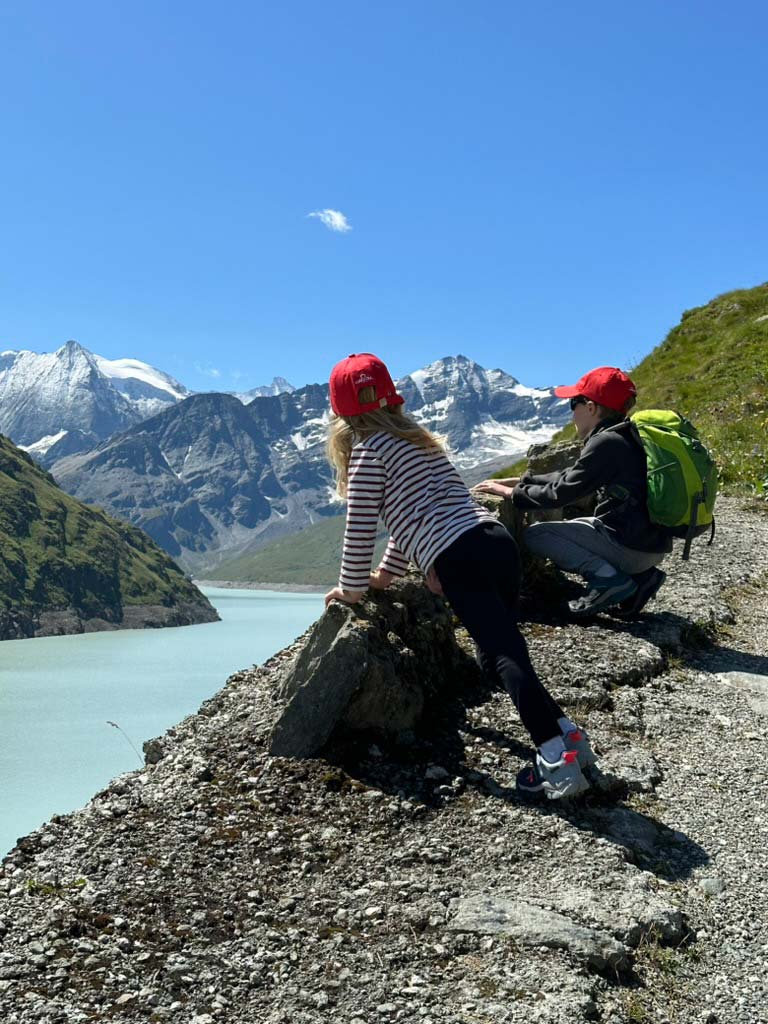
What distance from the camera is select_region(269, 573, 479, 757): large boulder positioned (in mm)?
6824

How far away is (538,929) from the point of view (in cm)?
471

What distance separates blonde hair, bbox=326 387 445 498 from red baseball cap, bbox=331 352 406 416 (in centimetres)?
4

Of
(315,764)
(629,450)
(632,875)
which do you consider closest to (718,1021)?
(632,875)

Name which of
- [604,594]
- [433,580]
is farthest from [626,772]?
[604,594]

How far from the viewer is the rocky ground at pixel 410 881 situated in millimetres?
4293

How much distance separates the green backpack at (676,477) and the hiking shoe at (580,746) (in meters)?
3.54

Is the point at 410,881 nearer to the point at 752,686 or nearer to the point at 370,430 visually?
the point at 370,430

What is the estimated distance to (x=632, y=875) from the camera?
208 inches

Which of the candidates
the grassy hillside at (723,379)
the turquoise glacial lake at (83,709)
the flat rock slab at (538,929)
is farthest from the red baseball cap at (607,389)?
the turquoise glacial lake at (83,709)

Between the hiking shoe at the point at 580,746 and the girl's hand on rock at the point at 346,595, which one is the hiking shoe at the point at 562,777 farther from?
the girl's hand on rock at the point at 346,595

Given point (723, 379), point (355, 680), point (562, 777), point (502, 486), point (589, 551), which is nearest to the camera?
point (562, 777)

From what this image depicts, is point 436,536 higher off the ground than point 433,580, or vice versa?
point 436,536

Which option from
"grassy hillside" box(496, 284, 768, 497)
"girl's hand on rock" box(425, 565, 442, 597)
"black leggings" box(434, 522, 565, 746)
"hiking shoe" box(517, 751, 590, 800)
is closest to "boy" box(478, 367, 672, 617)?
"girl's hand on rock" box(425, 565, 442, 597)

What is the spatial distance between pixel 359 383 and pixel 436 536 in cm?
143
